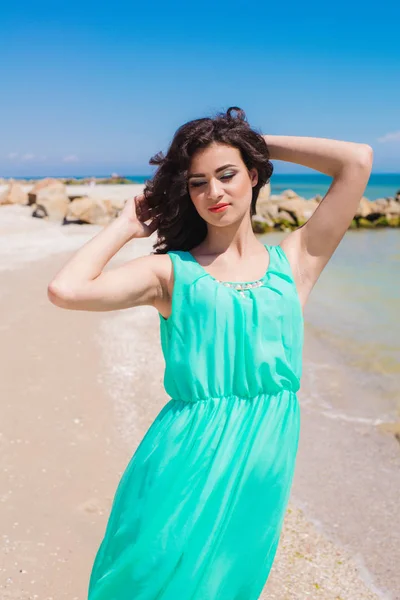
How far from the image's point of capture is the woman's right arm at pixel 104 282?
2201 millimetres

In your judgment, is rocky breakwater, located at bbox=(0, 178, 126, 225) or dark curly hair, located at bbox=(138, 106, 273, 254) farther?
rocky breakwater, located at bbox=(0, 178, 126, 225)

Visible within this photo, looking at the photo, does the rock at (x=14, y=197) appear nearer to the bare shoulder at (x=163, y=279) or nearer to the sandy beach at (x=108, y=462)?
the sandy beach at (x=108, y=462)

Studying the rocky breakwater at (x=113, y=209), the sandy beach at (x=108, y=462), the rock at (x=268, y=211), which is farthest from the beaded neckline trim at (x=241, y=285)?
the rock at (x=268, y=211)

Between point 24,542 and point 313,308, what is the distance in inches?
330

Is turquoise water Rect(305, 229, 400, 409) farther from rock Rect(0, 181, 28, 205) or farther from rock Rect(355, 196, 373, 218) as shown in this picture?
rock Rect(0, 181, 28, 205)

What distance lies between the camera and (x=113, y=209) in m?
23.8

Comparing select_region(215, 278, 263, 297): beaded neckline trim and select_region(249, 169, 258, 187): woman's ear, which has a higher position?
select_region(249, 169, 258, 187): woman's ear

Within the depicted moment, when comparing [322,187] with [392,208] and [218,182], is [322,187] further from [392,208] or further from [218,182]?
[218,182]

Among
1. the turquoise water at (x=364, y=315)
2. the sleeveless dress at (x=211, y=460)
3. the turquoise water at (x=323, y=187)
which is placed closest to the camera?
the sleeveless dress at (x=211, y=460)

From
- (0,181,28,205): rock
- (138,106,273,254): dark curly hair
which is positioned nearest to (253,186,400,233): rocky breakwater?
(0,181,28,205): rock

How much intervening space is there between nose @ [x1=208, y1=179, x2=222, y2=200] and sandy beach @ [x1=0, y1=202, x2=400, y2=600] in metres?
2.55

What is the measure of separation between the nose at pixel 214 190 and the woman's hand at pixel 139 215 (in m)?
0.29

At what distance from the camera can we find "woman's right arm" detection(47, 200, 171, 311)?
2201 millimetres

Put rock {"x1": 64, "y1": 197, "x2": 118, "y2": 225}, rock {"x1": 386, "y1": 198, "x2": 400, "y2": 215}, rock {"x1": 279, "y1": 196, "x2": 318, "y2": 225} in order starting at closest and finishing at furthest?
rock {"x1": 64, "y1": 197, "x2": 118, "y2": 225}, rock {"x1": 279, "y1": 196, "x2": 318, "y2": 225}, rock {"x1": 386, "y1": 198, "x2": 400, "y2": 215}
